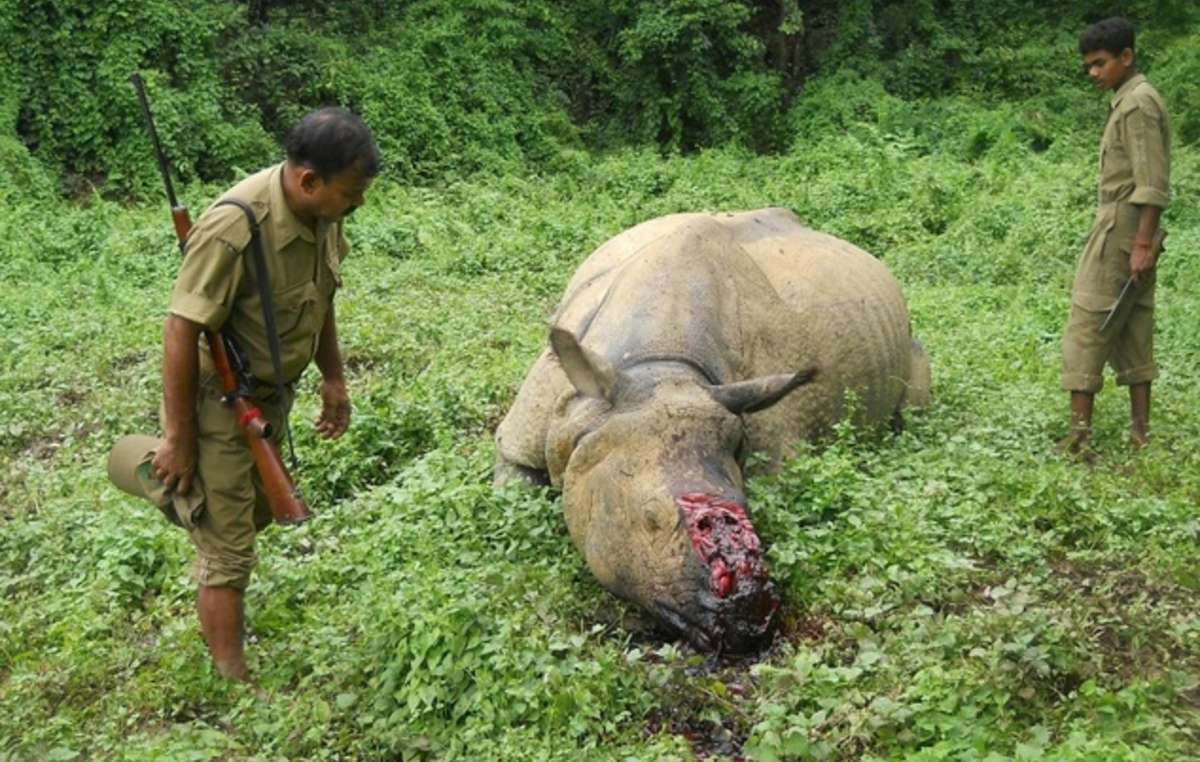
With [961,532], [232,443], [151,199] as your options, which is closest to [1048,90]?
[151,199]

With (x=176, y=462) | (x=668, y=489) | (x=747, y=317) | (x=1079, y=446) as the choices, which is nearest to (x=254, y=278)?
(x=176, y=462)

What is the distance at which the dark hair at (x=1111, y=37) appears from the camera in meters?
7.07

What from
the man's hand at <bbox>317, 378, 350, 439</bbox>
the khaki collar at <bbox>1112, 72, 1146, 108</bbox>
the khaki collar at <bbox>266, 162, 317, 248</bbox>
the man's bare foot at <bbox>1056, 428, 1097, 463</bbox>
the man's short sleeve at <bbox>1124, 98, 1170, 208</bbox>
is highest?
the khaki collar at <bbox>266, 162, 317, 248</bbox>

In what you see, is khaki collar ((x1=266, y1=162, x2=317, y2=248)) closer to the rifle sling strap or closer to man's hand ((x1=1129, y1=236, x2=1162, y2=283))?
the rifle sling strap

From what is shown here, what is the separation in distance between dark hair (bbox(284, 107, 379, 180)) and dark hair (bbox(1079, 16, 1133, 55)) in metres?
4.10

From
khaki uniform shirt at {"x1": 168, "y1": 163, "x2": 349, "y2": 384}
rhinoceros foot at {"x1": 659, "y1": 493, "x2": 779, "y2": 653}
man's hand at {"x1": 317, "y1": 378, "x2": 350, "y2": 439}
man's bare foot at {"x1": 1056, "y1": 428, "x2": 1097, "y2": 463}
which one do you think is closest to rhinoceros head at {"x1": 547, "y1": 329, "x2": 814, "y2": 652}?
→ rhinoceros foot at {"x1": 659, "y1": 493, "x2": 779, "y2": 653}

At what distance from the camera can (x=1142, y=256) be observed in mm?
7023

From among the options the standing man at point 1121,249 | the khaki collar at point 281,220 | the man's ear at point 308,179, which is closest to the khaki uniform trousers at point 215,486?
the khaki collar at point 281,220

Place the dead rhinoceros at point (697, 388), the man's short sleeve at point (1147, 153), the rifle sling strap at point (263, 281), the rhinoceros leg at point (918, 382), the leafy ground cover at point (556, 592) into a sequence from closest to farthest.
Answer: the leafy ground cover at point (556, 592) → the rifle sling strap at point (263, 281) → the dead rhinoceros at point (697, 388) → the man's short sleeve at point (1147, 153) → the rhinoceros leg at point (918, 382)

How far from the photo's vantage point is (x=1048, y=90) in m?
21.8

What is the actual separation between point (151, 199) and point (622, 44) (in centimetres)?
813

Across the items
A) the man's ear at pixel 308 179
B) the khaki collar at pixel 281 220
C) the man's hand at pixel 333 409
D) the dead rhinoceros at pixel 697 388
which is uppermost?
the man's ear at pixel 308 179

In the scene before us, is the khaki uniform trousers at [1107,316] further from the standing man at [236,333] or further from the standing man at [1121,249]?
the standing man at [236,333]

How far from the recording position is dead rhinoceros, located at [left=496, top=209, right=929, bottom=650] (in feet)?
17.1
